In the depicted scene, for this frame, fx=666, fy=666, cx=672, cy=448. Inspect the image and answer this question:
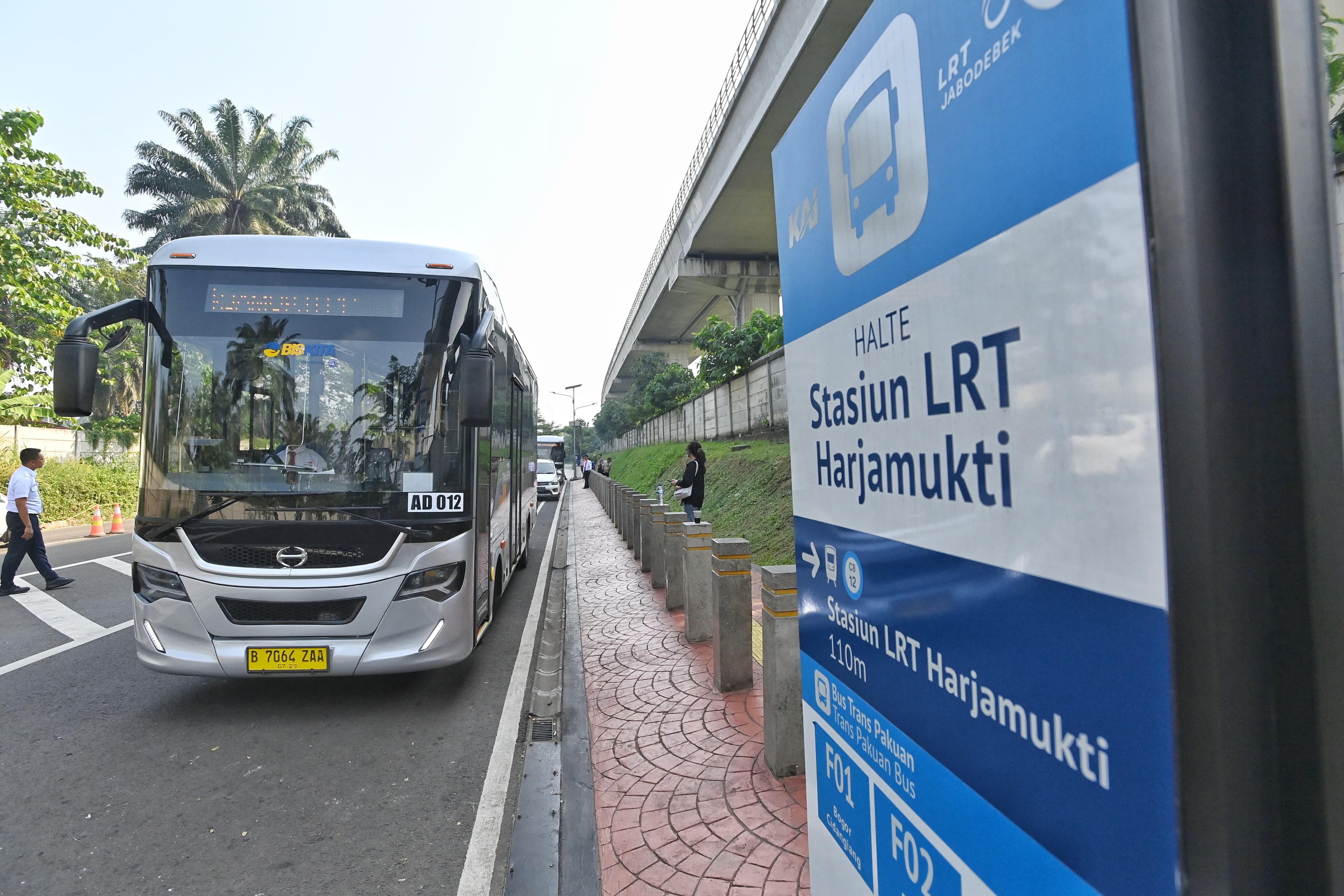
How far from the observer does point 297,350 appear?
487 cm

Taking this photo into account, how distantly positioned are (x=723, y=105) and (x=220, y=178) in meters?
24.4

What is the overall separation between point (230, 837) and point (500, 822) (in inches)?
53.1

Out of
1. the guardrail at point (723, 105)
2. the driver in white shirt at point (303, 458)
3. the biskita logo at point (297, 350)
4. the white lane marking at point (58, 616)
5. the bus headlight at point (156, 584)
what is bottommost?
the white lane marking at point (58, 616)

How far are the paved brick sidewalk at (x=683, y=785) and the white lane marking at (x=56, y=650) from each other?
446cm

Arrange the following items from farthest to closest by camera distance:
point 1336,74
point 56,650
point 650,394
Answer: point 650,394, point 56,650, point 1336,74

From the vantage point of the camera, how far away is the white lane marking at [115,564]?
1097cm

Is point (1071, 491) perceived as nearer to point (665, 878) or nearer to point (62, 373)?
point (665, 878)

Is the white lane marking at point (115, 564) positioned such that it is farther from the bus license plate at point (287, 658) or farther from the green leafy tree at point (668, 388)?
the green leafy tree at point (668, 388)

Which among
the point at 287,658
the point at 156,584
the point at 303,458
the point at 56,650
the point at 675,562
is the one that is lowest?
the point at 56,650

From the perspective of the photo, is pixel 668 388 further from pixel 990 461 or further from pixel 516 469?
pixel 990 461

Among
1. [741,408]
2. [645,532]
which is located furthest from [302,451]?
[741,408]

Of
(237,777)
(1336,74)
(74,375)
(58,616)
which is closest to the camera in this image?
(1336,74)

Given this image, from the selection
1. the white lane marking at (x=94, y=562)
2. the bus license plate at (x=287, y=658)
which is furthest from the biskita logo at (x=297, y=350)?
the white lane marking at (x=94, y=562)

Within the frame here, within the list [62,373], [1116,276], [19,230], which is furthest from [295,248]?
[19,230]
